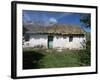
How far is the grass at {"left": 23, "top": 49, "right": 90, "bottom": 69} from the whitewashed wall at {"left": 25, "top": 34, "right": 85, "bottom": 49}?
0.15 ft

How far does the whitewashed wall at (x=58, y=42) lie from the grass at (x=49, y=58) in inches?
1.8

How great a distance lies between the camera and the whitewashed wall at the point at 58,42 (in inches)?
78.6

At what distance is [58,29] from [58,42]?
0.12 metres

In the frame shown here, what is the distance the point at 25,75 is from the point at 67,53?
0.44 meters

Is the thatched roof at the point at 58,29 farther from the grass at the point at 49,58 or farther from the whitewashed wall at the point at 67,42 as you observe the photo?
the grass at the point at 49,58

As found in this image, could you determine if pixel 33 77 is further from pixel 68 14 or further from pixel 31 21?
pixel 68 14

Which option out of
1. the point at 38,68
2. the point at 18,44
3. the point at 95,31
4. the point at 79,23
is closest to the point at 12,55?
the point at 18,44

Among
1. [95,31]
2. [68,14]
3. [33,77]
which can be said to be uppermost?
[68,14]

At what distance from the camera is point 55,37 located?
207cm

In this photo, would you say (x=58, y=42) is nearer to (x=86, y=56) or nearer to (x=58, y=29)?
(x=58, y=29)

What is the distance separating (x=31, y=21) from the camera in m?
1.99

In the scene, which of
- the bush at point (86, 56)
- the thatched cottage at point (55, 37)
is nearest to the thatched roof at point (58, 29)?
the thatched cottage at point (55, 37)

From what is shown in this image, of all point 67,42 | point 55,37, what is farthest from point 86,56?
point 55,37

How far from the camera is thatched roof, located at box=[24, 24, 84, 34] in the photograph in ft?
6.54
